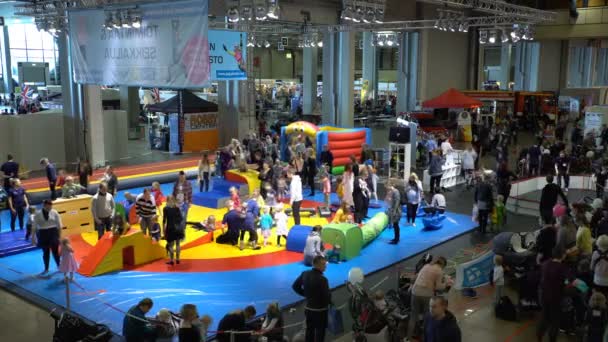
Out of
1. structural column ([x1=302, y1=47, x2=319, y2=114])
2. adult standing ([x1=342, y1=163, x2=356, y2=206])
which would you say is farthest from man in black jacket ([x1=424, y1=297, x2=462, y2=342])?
structural column ([x1=302, y1=47, x2=319, y2=114])

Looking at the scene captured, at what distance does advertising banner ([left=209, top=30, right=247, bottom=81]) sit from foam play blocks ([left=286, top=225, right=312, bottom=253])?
576cm

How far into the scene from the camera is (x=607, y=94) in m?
31.8

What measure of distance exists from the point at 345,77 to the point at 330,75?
2.41 ft

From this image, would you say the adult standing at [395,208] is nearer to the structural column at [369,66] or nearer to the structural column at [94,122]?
the structural column at [94,122]

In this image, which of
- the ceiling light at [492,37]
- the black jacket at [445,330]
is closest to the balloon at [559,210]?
the black jacket at [445,330]

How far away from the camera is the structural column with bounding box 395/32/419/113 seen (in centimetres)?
3188

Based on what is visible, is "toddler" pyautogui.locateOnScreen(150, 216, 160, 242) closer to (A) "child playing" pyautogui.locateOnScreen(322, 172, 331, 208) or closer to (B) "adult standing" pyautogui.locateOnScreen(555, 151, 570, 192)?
(A) "child playing" pyautogui.locateOnScreen(322, 172, 331, 208)

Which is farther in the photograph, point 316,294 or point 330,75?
point 330,75

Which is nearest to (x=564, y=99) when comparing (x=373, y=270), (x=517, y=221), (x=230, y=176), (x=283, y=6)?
(x=283, y=6)

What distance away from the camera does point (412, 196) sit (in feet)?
40.4

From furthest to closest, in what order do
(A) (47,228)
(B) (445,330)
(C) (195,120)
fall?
(C) (195,120)
(A) (47,228)
(B) (445,330)

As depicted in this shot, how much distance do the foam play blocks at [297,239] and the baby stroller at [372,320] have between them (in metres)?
3.85

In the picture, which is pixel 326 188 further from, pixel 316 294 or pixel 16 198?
pixel 316 294

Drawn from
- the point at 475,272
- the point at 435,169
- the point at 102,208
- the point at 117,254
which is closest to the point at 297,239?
the point at 117,254
